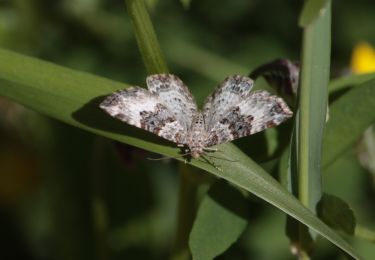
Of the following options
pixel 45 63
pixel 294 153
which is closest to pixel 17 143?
pixel 45 63

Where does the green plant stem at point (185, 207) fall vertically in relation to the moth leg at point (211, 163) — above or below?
below

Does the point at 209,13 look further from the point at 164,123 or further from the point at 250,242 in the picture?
the point at 164,123

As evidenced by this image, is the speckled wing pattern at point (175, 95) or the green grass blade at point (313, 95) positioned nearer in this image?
the green grass blade at point (313, 95)

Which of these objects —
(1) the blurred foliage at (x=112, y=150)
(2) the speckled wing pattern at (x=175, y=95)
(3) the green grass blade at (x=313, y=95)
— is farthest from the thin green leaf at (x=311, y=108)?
(1) the blurred foliage at (x=112, y=150)

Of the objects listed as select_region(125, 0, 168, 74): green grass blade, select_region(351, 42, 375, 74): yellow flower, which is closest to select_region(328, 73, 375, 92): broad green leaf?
select_region(125, 0, 168, 74): green grass blade

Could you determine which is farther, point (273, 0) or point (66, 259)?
point (273, 0)

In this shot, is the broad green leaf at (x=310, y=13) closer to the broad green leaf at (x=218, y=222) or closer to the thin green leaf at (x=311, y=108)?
the thin green leaf at (x=311, y=108)

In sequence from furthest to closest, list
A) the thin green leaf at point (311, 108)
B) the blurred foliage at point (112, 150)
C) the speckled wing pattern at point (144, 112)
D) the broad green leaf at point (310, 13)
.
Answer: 1. the blurred foliage at point (112, 150)
2. the speckled wing pattern at point (144, 112)
3. the thin green leaf at point (311, 108)
4. the broad green leaf at point (310, 13)
